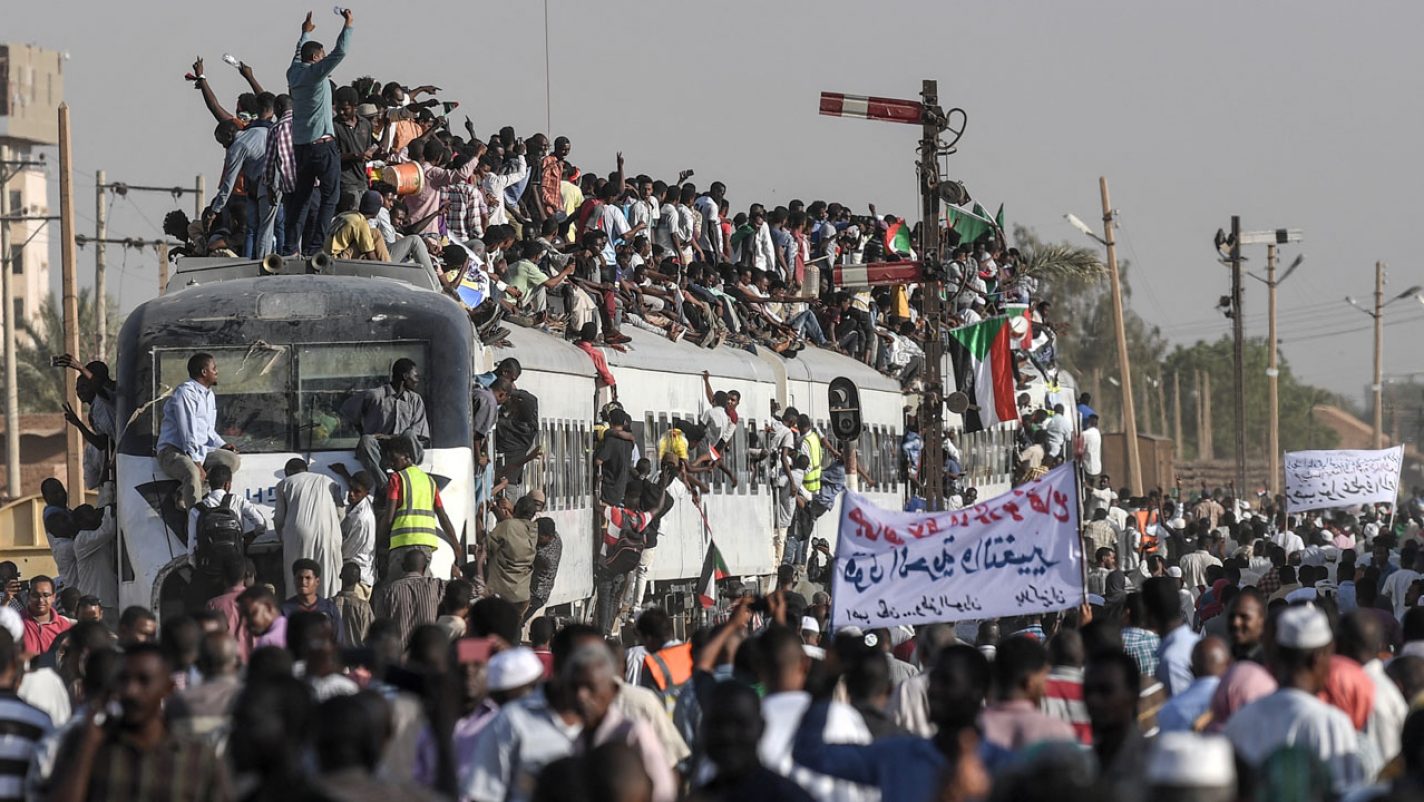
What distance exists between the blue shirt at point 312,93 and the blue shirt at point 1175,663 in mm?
9223

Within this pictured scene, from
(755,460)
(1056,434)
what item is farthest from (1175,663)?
(1056,434)

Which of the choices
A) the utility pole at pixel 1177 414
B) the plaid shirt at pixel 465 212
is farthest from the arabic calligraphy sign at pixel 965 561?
the utility pole at pixel 1177 414

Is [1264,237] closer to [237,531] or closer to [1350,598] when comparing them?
[1350,598]

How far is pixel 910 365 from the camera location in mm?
32875

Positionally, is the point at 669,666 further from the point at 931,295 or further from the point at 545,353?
the point at 931,295

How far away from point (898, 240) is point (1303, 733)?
86.9 feet

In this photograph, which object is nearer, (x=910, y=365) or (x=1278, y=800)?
Result: (x=1278, y=800)

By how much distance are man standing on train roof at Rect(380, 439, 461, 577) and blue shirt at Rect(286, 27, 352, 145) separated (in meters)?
2.72

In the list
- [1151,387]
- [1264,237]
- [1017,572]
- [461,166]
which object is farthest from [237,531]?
[1151,387]

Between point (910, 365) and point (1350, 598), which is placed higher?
point (910, 365)

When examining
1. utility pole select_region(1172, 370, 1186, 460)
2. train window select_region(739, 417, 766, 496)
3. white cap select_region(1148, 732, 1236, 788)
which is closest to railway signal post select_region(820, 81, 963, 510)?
train window select_region(739, 417, 766, 496)

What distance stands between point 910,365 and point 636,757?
27.3 meters

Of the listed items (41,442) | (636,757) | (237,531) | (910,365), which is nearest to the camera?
(636,757)

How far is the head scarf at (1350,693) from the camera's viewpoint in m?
8.20
